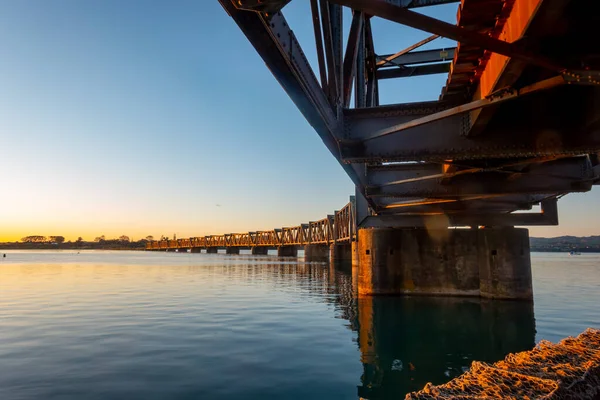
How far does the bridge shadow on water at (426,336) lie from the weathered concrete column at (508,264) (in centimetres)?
94

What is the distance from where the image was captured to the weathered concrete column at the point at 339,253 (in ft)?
305

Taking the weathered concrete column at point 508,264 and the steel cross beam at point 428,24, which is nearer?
the steel cross beam at point 428,24

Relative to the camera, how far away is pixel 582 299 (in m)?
29.0

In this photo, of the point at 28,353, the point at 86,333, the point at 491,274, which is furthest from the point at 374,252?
the point at 28,353

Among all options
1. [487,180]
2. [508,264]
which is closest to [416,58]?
[487,180]

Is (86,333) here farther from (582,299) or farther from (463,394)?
(582,299)

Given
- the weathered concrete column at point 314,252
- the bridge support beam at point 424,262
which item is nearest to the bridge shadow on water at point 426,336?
the bridge support beam at point 424,262

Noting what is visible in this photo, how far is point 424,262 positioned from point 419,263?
34 cm

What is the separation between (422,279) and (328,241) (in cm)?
8219

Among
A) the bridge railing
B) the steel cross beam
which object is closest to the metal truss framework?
the bridge railing

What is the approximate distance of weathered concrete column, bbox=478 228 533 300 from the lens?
25609 millimetres

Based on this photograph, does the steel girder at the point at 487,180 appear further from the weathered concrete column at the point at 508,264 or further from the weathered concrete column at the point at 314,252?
the weathered concrete column at the point at 314,252

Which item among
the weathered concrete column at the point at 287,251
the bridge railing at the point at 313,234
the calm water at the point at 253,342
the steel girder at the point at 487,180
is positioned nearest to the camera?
the calm water at the point at 253,342

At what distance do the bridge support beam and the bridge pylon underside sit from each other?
26.7 ft
